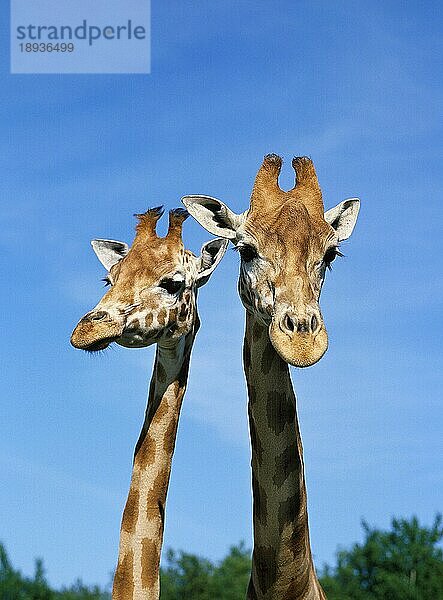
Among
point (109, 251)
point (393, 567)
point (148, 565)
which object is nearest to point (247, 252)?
point (109, 251)

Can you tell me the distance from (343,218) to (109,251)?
2661 millimetres

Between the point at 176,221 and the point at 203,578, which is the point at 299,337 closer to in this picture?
the point at 176,221

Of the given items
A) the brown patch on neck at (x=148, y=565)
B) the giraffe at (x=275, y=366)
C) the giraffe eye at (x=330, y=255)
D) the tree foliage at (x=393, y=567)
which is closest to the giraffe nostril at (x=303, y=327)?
the giraffe at (x=275, y=366)

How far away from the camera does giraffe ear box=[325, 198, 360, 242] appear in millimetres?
9711

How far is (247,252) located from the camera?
8.88 m

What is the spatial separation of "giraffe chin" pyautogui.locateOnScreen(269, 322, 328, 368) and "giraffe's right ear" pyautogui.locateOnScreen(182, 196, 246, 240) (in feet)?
6.45

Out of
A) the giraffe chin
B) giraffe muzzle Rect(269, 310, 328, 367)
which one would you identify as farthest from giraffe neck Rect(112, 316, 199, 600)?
the giraffe chin

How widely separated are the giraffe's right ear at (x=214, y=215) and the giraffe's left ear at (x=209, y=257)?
0.73 meters

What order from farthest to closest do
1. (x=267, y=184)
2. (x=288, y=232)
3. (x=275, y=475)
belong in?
(x=267, y=184) → (x=275, y=475) → (x=288, y=232)

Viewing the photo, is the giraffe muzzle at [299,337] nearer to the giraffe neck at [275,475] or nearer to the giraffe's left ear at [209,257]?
the giraffe neck at [275,475]

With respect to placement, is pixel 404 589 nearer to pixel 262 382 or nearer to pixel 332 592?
pixel 332 592

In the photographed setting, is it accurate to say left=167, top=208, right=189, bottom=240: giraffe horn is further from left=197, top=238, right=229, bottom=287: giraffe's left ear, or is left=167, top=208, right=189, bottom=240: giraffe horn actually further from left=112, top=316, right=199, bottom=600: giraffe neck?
left=112, top=316, right=199, bottom=600: giraffe neck

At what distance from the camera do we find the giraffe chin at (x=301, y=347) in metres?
7.54

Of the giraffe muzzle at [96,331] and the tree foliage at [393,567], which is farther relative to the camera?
the tree foliage at [393,567]
